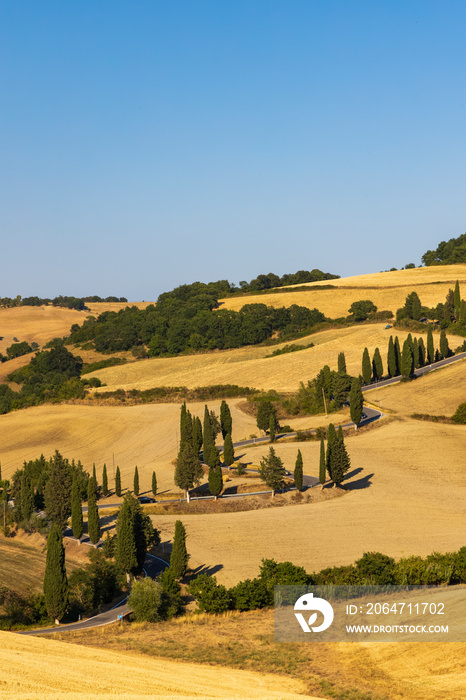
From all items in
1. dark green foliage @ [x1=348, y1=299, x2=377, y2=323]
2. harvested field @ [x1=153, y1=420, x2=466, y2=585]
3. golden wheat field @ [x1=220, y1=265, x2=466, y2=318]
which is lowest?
harvested field @ [x1=153, y1=420, x2=466, y2=585]

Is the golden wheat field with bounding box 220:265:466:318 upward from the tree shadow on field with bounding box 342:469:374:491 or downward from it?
upward

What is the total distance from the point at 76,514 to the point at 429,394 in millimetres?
60221

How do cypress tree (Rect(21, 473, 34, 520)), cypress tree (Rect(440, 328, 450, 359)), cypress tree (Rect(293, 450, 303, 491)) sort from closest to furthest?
cypress tree (Rect(21, 473, 34, 520)) → cypress tree (Rect(293, 450, 303, 491)) → cypress tree (Rect(440, 328, 450, 359))

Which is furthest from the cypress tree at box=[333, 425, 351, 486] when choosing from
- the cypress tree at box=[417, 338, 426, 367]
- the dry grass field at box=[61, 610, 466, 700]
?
the cypress tree at box=[417, 338, 426, 367]

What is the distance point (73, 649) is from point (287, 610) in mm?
13253

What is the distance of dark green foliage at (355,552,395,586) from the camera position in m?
42.2

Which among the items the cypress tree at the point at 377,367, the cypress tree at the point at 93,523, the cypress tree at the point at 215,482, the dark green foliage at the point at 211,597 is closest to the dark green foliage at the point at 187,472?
the cypress tree at the point at 215,482

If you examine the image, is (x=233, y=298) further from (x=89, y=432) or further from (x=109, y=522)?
(x=109, y=522)

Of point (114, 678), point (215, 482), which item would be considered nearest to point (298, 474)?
point (215, 482)

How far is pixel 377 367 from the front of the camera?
11394 centimetres

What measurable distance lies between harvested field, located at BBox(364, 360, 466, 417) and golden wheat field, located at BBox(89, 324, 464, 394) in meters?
11.2

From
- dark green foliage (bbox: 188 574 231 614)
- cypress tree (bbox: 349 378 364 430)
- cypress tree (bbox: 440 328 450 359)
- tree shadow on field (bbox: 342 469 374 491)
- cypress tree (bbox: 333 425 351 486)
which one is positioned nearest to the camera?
dark green foliage (bbox: 188 574 231 614)

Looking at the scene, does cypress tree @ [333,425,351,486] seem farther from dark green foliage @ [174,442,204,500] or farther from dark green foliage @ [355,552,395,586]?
dark green foliage @ [355,552,395,586]

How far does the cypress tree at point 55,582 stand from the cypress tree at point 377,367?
77743 mm
